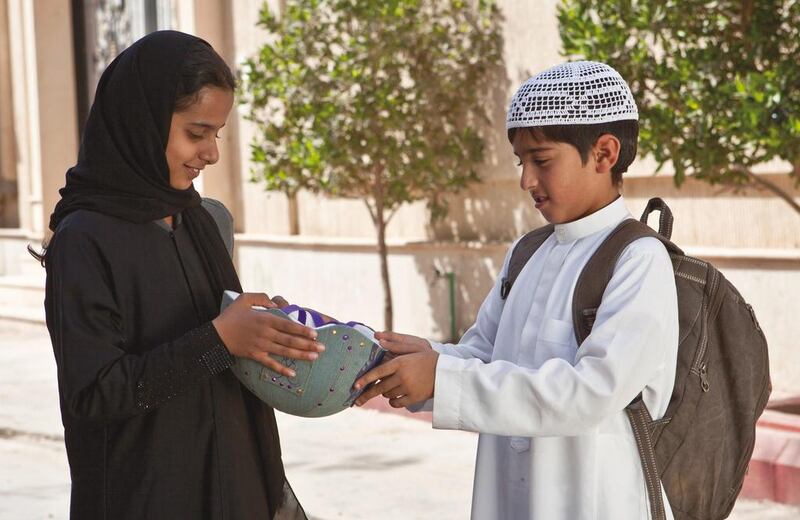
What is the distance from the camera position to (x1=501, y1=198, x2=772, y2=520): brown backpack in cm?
227

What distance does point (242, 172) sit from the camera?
38.3ft

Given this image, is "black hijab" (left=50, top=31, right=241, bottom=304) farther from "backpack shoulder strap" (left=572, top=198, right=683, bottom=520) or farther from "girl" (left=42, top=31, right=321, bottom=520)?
"backpack shoulder strap" (left=572, top=198, right=683, bottom=520)

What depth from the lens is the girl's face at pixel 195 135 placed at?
2357mm

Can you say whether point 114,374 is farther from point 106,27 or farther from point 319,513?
point 106,27

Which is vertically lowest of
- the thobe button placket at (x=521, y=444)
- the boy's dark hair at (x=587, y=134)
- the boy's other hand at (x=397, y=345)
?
the thobe button placket at (x=521, y=444)

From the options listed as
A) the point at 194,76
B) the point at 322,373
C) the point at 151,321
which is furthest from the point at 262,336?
the point at 194,76

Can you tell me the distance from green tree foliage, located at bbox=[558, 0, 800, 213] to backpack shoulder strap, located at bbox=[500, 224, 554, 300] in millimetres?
2962

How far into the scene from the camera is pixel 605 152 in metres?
2.33

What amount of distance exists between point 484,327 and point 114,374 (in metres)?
0.86

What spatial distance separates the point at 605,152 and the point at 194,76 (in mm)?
812

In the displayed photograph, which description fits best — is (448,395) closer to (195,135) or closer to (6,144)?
(195,135)

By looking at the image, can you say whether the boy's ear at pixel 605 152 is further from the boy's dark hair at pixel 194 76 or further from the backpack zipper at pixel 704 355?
the boy's dark hair at pixel 194 76

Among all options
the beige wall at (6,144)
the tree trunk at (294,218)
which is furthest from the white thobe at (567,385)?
the beige wall at (6,144)

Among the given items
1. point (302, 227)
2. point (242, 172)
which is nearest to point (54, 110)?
point (242, 172)
